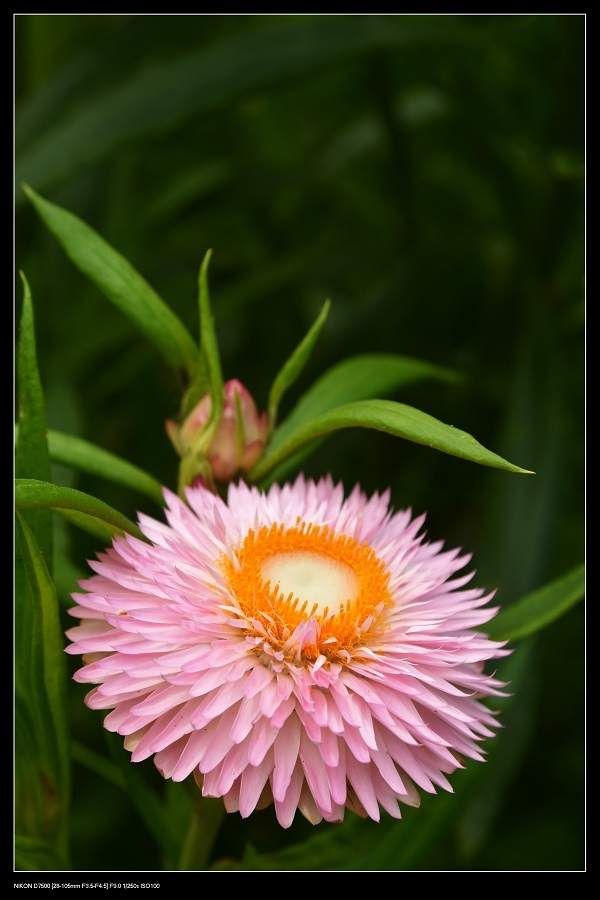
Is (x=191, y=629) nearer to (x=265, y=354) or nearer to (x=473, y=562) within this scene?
(x=473, y=562)

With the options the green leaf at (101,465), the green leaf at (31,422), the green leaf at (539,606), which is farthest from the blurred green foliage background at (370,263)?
the green leaf at (31,422)

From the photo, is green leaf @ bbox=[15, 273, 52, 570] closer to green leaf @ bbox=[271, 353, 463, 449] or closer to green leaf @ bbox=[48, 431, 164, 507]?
green leaf @ bbox=[48, 431, 164, 507]

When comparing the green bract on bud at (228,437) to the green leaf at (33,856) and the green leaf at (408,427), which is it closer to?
the green leaf at (408,427)

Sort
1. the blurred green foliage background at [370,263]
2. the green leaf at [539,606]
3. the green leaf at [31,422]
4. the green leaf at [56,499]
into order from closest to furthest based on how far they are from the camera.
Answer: the green leaf at [56,499]
the green leaf at [31,422]
the green leaf at [539,606]
the blurred green foliage background at [370,263]

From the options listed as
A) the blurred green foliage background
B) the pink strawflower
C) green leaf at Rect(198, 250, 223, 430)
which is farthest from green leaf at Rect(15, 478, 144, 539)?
the blurred green foliage background

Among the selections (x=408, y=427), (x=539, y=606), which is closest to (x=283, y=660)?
(x=408, y=427)

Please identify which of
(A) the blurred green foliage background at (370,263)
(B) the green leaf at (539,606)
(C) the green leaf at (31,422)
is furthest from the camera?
(A) the blurred green foliage background at (370,263)

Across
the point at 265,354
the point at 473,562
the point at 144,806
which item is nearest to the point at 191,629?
the point at 144,806
